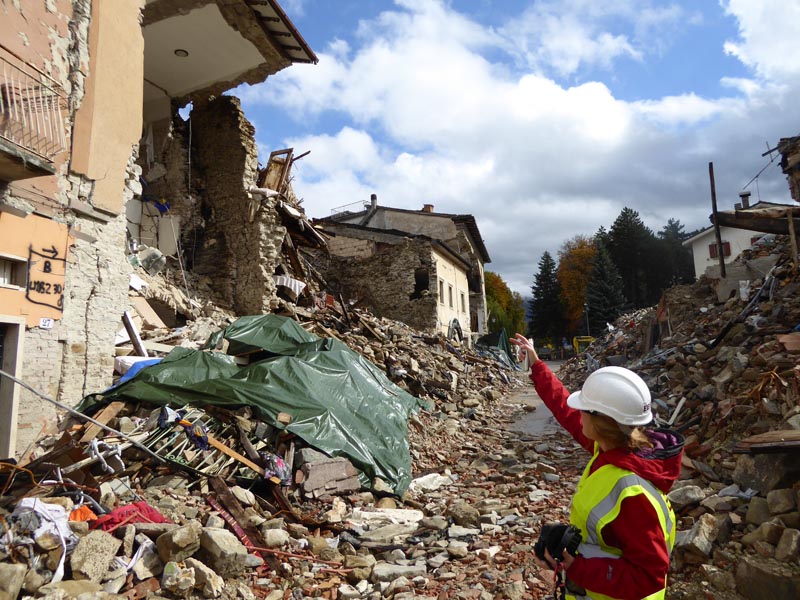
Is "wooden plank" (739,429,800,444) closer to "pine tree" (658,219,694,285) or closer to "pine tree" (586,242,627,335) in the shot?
"pine tree" (586,242,627,335)

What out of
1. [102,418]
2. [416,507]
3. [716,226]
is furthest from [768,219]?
[102,418]

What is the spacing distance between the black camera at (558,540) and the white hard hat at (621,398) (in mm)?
471

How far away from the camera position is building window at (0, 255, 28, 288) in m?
6.11

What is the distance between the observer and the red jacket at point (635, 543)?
5.57ft

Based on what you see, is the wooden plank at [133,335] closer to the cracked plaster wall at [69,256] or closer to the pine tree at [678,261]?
the cracked plaster wall at [69,256]

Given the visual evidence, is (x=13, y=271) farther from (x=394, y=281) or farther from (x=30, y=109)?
(x=394, y=281)

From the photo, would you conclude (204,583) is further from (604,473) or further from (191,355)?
(191,355)

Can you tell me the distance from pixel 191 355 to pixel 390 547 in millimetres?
5025

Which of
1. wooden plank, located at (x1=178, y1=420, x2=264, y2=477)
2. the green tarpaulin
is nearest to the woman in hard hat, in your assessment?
wooden plank, located at (x1=178, y1=420, x2=264, y2=477)

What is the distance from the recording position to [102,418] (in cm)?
638

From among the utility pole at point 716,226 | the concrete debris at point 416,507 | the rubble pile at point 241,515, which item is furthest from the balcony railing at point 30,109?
the utility pole at point 716,226

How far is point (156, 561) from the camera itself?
3.90m

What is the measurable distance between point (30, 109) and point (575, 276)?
51869 mm

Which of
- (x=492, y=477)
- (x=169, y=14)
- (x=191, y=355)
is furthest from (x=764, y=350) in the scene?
(x=169, y=14)
